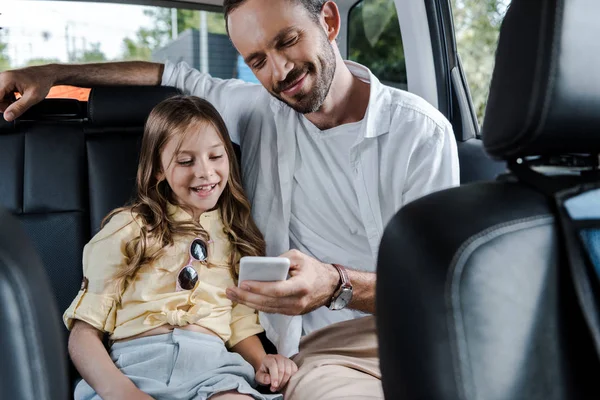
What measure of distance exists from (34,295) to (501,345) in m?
0.64

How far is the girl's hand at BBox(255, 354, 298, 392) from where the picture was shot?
1643 mm

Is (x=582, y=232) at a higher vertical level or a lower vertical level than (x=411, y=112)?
lower

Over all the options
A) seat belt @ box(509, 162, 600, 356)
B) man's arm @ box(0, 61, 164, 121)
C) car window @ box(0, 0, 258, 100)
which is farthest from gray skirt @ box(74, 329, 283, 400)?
car window @ box(0, 0, 258, 100)

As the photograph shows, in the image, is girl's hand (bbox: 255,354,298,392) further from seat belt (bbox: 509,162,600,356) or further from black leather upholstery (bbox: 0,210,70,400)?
seat belt (bbox: 509,162,600,356)

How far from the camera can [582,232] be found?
90 centimetres

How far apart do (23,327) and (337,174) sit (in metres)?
1.07

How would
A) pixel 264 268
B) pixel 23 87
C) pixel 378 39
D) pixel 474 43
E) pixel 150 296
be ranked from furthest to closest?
pixel 378 39
pixel 474 43
pixel 23 87
pixel 150 296
pixel 264 268

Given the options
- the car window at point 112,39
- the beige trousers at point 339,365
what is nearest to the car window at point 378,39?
the beige trousers at point 339,365

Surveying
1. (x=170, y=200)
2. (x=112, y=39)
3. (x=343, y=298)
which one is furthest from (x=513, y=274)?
(x=112, y=39)

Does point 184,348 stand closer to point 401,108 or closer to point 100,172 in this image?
point 100,172

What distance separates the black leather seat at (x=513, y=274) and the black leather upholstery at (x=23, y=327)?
0.49 m

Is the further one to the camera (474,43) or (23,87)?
(474,43)

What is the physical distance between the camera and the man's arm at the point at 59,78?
1925 mm

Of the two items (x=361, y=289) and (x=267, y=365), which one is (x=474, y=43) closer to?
(x=361, y=289)
